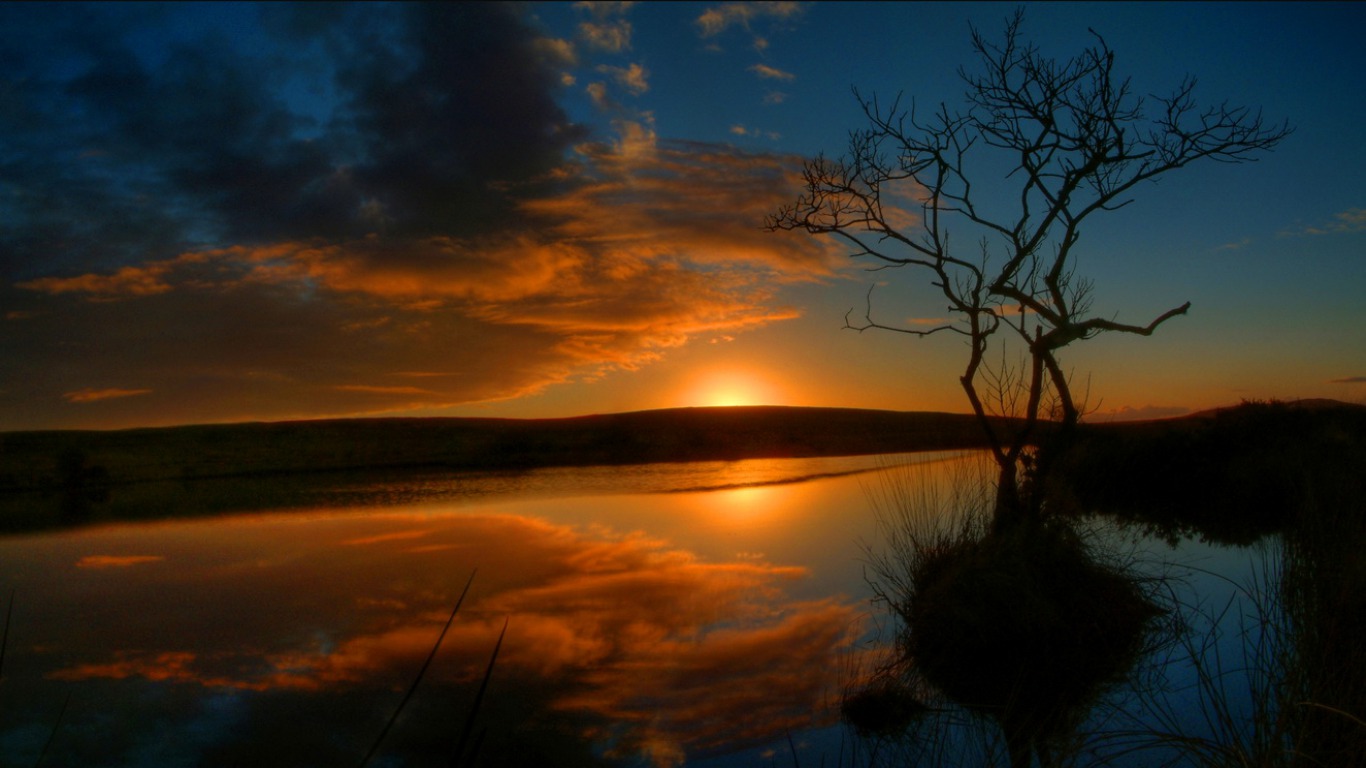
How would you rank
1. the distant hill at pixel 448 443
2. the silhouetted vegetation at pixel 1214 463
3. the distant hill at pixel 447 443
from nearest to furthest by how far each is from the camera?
the silhouetted vegetation at pixel 1214 463
the distant hill at pixel 447 443
the distant hill at pixel 448 443

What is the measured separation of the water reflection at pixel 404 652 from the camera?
454 cm

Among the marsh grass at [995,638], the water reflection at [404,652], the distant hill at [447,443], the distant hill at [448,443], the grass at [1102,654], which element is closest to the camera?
the grass at [1102,654]

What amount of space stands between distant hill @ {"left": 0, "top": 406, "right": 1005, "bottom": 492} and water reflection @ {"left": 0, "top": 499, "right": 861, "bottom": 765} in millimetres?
A: 19682

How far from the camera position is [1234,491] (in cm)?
1251

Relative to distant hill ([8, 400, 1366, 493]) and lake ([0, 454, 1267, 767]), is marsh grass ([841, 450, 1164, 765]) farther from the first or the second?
distant hill ([8, 400, 1366, 493])

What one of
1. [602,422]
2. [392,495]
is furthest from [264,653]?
[602,422]

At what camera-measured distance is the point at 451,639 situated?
646cm

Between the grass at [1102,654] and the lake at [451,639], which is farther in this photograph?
the lake at [451,639]

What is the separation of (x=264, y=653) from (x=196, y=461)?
Answer: 94.8 ft

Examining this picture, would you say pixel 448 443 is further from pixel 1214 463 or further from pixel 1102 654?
pixel 1102 654

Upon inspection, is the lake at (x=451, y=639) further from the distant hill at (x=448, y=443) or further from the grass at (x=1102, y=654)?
the distant hill at (x=448, y=443)

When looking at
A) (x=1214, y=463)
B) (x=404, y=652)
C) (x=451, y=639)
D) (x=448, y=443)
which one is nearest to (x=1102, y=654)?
(x=451, y=639)

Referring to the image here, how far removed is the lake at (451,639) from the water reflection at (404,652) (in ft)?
0.08

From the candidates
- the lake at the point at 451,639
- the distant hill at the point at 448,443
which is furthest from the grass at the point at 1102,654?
the distant hill at the point at 448,443
